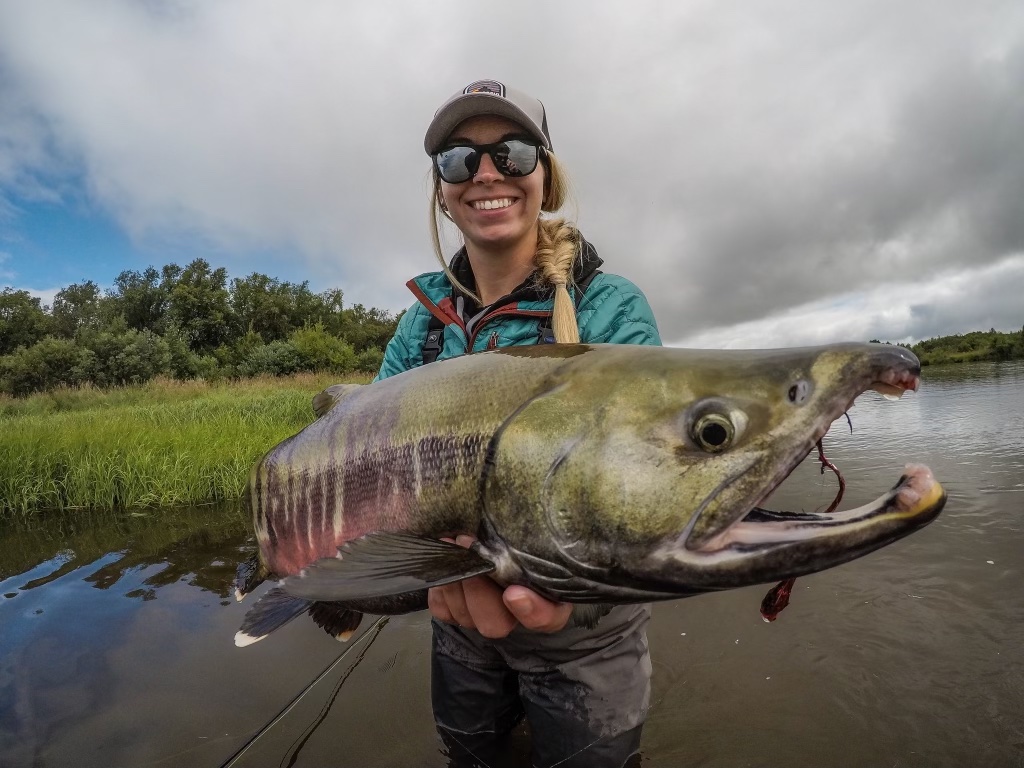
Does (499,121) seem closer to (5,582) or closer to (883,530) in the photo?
(883,530)

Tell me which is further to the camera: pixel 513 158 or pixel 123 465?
pixel 123 465

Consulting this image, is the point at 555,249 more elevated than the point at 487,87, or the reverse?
the point at 487,87

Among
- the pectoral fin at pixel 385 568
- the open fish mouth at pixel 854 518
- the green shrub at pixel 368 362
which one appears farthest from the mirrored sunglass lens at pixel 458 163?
the green shrub at pixel 368 362

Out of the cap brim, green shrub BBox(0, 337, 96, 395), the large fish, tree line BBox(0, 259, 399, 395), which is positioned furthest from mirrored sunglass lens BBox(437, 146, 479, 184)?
green shrub BBox(0, 337, 96, 395)

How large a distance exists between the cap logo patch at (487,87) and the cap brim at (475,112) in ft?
0.17

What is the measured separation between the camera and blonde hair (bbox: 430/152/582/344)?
7.91 feet

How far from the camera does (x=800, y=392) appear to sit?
134 centimetres

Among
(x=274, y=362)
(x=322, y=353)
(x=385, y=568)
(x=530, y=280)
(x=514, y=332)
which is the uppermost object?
(x=322, y=353)

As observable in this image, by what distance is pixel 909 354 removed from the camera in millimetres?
1339

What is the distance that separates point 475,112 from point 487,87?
151 millimetres

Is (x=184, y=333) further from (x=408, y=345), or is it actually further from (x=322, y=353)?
(x=408, y=345)

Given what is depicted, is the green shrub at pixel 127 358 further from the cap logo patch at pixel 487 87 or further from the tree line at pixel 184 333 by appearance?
the cap logo patch at pixel 487 87

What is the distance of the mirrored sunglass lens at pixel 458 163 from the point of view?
2777 millimetres

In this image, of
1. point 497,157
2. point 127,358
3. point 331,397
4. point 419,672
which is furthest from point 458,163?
point 127,358
